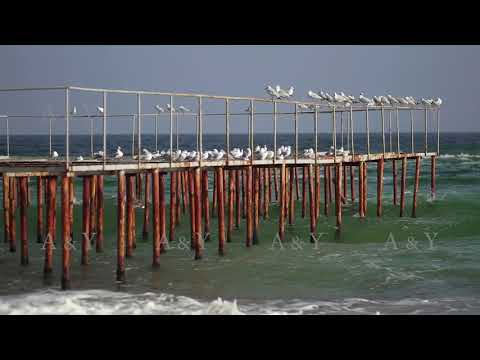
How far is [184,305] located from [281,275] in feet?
13.5

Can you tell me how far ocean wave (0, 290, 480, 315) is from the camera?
1441 centimetres

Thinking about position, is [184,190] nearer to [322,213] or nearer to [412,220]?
[322,213]

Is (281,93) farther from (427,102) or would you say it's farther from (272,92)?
(427,102)

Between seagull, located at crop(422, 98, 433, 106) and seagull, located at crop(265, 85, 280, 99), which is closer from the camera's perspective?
seagull, located at crop(265, 85, 280, 99)

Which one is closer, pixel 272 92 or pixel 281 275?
pixel 281 275

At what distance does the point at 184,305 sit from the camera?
15039 millimetres

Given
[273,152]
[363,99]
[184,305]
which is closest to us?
[184,305]

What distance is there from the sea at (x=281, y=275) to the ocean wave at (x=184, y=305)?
→ 0.02 metres

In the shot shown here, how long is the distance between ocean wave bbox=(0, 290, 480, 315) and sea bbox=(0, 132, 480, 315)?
2 cm

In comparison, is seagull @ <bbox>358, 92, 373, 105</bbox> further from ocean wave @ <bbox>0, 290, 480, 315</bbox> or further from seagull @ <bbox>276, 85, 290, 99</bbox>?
ocean wave @ <bbox>0, 290, 480, 315</bbox>

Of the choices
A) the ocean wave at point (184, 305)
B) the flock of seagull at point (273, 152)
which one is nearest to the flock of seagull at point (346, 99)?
the flock of seagull at point (273, 152)

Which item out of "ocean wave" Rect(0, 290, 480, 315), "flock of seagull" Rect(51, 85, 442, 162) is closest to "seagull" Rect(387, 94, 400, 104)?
"flock of seagull" Rect(51, 85, 442, 162)

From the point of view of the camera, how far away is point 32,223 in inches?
1128

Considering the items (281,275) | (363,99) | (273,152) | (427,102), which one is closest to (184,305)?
(281,275)
